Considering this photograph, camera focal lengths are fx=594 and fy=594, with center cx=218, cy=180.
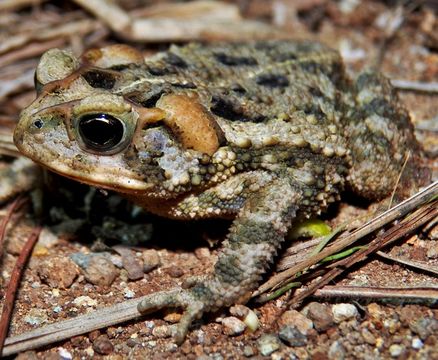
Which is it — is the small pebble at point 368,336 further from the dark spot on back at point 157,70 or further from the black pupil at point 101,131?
the dark spot on back at point 157,70

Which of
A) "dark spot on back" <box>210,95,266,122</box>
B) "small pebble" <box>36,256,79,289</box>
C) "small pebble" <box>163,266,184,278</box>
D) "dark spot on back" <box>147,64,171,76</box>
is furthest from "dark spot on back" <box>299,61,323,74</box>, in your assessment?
"small pebble" <box>36,256,79,289</box>

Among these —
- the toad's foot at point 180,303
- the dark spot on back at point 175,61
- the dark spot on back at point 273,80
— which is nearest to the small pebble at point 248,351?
the toad's foot at point 180,303

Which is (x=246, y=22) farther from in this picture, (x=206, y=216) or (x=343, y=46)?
(x=206, y=216)

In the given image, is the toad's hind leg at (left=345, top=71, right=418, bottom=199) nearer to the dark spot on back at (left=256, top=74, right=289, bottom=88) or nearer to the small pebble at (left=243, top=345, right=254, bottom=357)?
the dark spot on back at (left=256, top=74, right=289, bottom=88)

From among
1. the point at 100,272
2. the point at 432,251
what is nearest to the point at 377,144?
the point at 432,251

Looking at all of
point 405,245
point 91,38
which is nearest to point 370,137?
point 405,245

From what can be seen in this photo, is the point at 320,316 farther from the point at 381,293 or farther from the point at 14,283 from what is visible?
the point at 14,283
